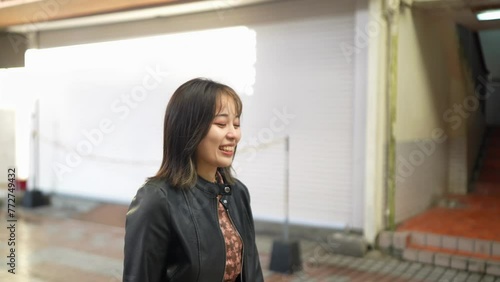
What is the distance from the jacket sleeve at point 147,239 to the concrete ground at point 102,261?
4089mm

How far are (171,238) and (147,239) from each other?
0.33 feet

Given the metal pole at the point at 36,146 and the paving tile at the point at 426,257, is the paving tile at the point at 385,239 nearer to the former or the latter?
the paving tile at the point at 426,257

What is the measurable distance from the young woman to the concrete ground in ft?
12.6

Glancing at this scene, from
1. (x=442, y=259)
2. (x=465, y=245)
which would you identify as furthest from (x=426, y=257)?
A: (x=465, y=245)

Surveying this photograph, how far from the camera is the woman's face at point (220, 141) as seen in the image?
7.06 feet

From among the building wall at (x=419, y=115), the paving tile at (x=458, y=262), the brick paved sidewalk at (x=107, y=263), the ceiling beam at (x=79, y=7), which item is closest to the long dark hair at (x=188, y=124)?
the brick paved sidewalk at (x=107, y=263)

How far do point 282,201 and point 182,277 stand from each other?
5972 millimetres

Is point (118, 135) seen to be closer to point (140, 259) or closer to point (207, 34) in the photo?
point (207, 34)

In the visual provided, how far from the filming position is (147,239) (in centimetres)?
194

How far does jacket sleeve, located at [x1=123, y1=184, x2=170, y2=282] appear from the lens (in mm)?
1944

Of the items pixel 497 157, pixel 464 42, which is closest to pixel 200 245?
pixel 464 42

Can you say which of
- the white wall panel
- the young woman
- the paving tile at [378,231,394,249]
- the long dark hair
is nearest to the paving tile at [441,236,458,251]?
the paving tile at [378,231,394,249]

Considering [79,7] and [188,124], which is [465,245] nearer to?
[188,124]

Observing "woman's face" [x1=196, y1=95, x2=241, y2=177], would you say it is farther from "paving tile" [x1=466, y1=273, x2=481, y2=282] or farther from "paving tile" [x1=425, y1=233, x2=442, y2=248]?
"paving tile" [x1=425, y1=233, x2=442, y2=248]
